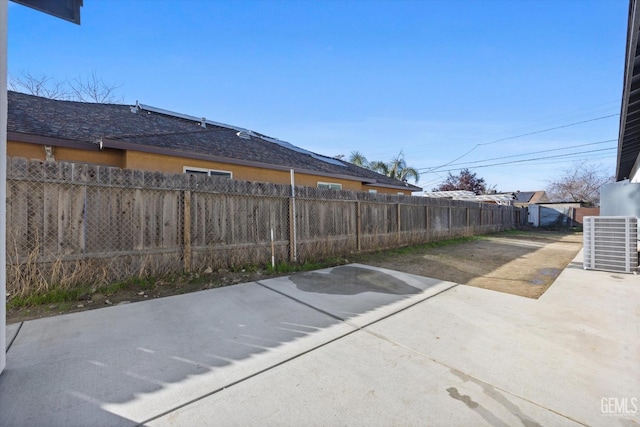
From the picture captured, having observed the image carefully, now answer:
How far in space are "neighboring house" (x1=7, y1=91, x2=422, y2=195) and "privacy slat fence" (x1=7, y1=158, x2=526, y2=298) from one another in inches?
107

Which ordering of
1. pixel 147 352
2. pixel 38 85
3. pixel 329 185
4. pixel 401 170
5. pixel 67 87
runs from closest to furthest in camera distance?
pixel 147 352 → pixel 329 185 → pixel 38 85 → pixel 67 87 → pixel 401 170

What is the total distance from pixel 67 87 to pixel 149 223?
18328 millimetres

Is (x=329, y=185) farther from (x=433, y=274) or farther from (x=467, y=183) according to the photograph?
(x=467, y=183)

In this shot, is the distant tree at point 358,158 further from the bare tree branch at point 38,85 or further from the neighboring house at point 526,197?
the bare tree branch at point 38,85

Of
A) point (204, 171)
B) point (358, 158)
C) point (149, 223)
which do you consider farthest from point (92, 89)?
point (358, 158)

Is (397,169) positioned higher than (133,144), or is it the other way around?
(397,169)

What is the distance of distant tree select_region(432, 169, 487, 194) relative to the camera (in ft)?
120

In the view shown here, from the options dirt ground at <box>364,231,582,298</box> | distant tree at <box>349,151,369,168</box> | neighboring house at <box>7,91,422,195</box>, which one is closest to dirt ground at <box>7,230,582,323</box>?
dirt ground at <box>364,231,582,298</box>

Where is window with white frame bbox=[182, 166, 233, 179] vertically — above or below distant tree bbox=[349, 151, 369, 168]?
below

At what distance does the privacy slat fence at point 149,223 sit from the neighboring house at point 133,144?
2723 millimetres

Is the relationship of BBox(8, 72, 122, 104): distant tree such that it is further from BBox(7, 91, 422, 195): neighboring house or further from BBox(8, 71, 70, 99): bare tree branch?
BBox(7, 91, 422, 195): neighboring house

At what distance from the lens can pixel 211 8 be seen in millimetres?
7637

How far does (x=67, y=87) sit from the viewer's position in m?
16.0

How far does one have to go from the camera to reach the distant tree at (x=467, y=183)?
36.6 m
